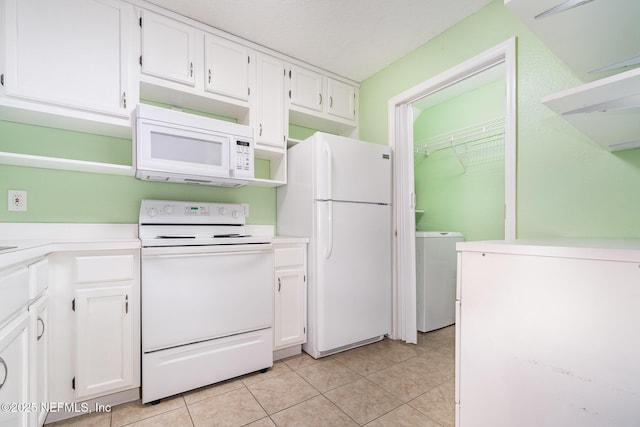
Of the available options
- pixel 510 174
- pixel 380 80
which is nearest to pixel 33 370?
pixel 510 174

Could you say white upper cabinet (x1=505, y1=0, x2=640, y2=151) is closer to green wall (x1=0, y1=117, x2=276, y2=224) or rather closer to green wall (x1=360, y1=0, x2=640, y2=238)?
green wall (x1=360, y1=0, x2=640, y2=238)

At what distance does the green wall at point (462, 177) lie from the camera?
2.87 m

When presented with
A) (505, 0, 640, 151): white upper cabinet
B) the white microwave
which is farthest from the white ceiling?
(505, 0, 640, 151): white upper cabinet

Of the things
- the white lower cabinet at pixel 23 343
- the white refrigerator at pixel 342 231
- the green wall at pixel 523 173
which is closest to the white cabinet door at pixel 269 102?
the white refrigerator at pixel 342 231

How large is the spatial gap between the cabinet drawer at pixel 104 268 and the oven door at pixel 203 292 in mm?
95

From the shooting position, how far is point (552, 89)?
1557mm

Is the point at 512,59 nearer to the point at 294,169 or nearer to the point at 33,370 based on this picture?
the point at 294,169

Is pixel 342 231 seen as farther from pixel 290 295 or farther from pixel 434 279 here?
pixel 434 279

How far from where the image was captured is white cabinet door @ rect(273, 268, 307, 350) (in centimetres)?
209

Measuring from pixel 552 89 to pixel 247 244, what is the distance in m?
2.00

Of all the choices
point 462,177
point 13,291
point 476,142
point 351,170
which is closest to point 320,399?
point 13,291

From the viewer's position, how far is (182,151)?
1.85 meters

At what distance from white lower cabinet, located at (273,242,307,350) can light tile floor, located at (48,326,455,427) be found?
7.2 inches

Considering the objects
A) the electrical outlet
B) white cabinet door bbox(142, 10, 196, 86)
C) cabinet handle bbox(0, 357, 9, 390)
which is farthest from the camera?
white cabinet door bbox(142, 10, 196, 86)
